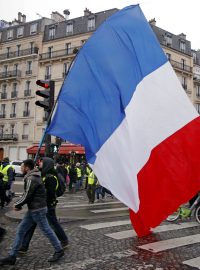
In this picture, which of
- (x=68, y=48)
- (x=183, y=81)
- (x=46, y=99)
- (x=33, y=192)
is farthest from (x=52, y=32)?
(x=33, y=192)

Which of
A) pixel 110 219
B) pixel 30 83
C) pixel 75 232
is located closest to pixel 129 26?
pixel 75 232

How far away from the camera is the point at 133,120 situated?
19.7ft

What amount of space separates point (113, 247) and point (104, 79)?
3089mm

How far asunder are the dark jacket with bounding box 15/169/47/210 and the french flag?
0.82 meters

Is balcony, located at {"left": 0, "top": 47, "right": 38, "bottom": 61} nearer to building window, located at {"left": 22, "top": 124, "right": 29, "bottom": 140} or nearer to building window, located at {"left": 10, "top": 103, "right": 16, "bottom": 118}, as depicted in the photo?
building window, located at {"left": 10, "top": 103, "right": 16, "bottom": 118}

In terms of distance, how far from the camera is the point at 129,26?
6223mm

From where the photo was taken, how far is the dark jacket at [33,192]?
569 cm

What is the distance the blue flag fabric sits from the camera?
559cm

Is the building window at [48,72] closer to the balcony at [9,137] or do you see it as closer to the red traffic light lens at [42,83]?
the balcony at [9,137]

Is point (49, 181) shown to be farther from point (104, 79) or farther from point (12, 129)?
point (12, 129)

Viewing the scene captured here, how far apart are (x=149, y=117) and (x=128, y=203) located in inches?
55.4

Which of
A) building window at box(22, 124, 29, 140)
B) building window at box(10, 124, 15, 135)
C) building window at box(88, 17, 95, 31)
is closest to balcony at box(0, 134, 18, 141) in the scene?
building window at box(10, 124, 15, 135)

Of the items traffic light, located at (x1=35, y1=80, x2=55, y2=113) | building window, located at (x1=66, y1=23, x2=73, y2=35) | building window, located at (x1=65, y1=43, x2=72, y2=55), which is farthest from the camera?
building window, located at (x1=66, y1=23, x2=73, y2=35)

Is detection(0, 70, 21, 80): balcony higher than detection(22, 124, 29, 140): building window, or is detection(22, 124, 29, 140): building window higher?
detection(0, 70, 21, 80): balcony
